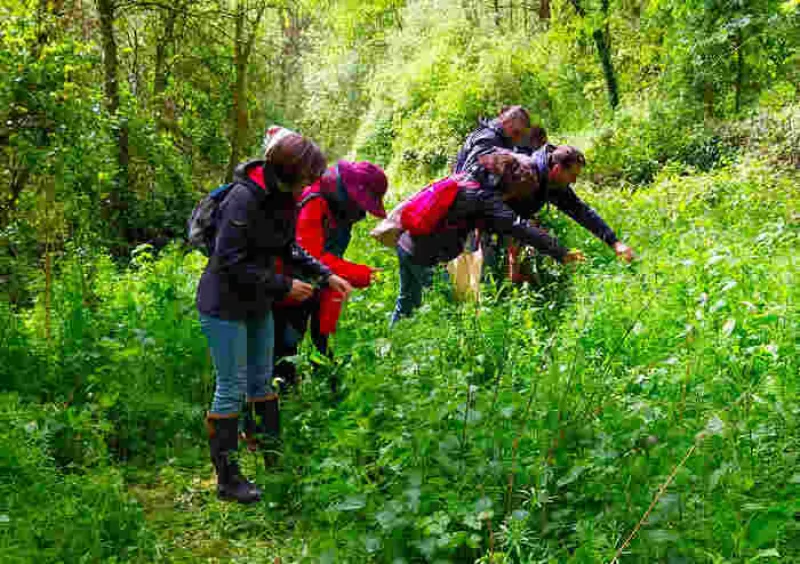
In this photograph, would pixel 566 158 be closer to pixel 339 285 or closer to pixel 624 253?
pixel 624 253

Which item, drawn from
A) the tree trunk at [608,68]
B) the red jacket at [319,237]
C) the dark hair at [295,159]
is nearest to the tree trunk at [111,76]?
the red jacket at [319,237]

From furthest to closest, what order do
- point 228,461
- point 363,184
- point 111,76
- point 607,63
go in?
1. point 607,63
2. point 111,76
3. point 363,184
4. point 228,461

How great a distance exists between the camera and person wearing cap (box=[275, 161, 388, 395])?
13.0 ft

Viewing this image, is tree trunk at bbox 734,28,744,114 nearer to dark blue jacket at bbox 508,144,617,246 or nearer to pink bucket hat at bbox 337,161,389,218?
dark blue jacket at bbox 508,144,617,246

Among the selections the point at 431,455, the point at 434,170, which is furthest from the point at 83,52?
the point at 434,170

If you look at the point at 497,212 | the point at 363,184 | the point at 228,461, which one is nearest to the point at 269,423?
the point at 228,461

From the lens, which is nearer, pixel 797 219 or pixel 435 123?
pixel 797 219

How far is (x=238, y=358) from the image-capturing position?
3402 mm

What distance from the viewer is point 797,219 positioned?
21.2ft

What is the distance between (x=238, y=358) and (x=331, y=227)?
3.50 ft

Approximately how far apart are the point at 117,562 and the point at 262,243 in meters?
1.57

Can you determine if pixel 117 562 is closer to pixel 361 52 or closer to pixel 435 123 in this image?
pixel 435 123

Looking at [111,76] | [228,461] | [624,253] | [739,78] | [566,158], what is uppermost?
[111,76]

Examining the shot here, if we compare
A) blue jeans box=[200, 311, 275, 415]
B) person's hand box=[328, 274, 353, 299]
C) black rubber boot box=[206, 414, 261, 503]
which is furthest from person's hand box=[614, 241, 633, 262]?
black rubber boot box=[206, 414, 261, 503]
